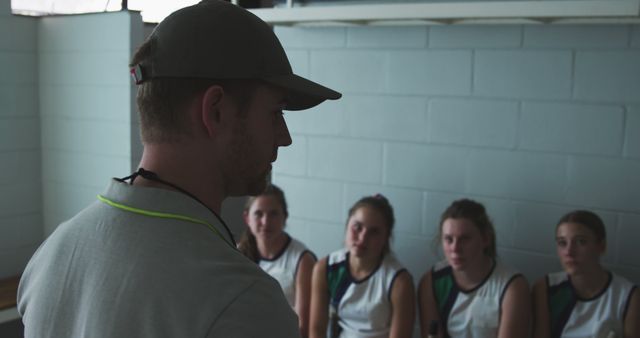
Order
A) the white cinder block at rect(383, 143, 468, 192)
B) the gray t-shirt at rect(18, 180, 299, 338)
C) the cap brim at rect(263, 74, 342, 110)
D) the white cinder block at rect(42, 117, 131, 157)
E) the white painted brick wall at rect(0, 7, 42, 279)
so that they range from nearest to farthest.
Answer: the gray t-shirt at rect(18, 180, 299, 338)
the cap brim at rect(263, 74, 342, 110)
the white cinder block at rect(383, 143, 468, 192)
the white cinder block at rect(42, 117, 131, 157)
the white painted brick wall at rect(0, 7, 42, 279)

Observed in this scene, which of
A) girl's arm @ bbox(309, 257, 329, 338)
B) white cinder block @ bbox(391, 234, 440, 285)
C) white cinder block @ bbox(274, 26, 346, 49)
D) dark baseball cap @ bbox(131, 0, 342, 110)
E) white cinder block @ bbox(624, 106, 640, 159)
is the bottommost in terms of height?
girl's arm @ bbox(309, 257, 329, 338)

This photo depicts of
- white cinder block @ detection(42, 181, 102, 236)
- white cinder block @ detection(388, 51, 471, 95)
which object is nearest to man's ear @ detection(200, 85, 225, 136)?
white cinder block @ detection(388, 51, 471, 95)

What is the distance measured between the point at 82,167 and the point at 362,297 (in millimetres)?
2012

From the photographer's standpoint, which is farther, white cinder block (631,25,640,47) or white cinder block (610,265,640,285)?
white cinder block (610,265,640,285)

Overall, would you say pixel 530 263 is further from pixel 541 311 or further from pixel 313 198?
pixel 313 198

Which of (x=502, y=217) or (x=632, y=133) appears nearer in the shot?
(x=632, y=133)

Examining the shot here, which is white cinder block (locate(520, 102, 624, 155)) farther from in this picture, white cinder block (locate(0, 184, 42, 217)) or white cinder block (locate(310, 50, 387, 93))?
white cinder block (locate(0, 184, 42, 217))

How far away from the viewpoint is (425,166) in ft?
10.0

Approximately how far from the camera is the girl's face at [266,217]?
318 cm

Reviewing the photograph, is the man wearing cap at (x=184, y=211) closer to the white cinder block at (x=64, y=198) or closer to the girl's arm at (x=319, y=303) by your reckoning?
the girl's arm at (x=319, y=303)

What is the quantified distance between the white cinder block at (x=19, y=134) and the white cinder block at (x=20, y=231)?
16.7 inches

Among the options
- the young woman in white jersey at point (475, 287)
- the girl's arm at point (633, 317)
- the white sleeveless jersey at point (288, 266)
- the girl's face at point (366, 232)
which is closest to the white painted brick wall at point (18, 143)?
the white sleeveless jersey at point (288, 266)

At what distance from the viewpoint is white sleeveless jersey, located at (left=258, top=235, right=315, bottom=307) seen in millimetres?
3221

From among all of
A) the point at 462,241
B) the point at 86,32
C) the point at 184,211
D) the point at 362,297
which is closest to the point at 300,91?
the point at 184,211
